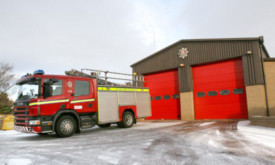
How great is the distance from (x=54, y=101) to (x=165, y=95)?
9837 mm

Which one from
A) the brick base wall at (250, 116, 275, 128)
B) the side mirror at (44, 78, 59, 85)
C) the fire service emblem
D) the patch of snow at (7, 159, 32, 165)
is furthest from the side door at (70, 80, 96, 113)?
the fire service emblem

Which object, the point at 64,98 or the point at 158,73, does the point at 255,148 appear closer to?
the point at 64,98

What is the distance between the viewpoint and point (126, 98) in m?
10.3

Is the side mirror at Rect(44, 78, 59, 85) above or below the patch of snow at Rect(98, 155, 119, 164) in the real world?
above

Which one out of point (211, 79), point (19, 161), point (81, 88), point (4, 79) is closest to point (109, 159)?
point (19, 161)

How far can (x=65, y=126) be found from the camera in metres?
7.51

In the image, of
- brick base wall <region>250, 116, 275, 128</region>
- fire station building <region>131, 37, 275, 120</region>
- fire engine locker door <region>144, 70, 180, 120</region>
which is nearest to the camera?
brick base wall <region>250, 116, 275, 128</region>

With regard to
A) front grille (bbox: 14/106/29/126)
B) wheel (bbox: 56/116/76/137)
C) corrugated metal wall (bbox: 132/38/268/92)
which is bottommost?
wheel (bbox: 56/116/76/137)

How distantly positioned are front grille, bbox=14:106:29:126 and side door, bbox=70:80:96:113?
5.40 feet

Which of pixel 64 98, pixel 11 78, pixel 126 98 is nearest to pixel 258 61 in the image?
pixel 126 98

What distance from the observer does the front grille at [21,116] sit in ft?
22.9

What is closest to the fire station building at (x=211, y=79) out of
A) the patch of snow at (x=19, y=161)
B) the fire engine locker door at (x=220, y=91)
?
the fire engine locker door at (x=220, y=91)

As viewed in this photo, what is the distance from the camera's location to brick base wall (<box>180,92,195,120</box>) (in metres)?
13.8

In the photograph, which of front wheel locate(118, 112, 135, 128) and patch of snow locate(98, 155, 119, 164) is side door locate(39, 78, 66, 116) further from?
→ patch of snow locate(98, 155, 119, 164)
